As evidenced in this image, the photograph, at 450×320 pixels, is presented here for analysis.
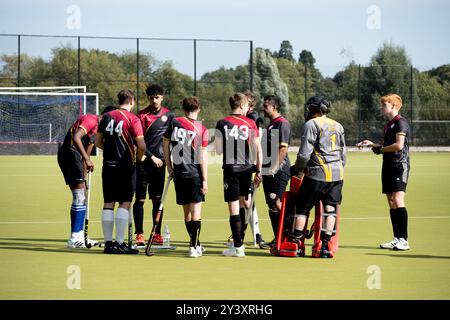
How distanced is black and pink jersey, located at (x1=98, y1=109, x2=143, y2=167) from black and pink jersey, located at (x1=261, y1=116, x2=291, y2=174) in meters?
1.87

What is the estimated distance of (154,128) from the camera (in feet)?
40.0

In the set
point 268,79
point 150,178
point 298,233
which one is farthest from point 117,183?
point 268,79

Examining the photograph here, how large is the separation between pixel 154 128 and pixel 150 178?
69 cm

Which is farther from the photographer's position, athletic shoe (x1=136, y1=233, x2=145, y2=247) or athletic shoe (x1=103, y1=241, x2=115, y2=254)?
athletic shoe (x1=136, y1=233, x2=145, y2=247)

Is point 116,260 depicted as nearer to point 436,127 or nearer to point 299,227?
point 299,227

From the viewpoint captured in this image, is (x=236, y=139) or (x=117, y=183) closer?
(x=236, y=139)

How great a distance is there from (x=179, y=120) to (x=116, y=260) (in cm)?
184

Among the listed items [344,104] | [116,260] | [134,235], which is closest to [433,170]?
[134,235]

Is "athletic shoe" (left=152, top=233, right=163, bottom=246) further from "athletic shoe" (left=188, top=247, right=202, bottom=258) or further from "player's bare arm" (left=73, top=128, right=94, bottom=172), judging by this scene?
"player's bare arm" (left=73, top=128, right=94, bottom=172)

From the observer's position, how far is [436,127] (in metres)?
52.1

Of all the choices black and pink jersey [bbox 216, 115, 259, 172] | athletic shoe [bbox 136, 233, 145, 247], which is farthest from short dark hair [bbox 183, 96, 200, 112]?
→ athletic shoe [bbox 136, 233, 145, 247]

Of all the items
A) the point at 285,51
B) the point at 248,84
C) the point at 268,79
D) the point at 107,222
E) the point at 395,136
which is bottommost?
the point at 107,222

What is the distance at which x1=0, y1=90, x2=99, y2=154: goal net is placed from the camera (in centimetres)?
3956

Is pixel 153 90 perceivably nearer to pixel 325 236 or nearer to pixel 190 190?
pixel 190 190
